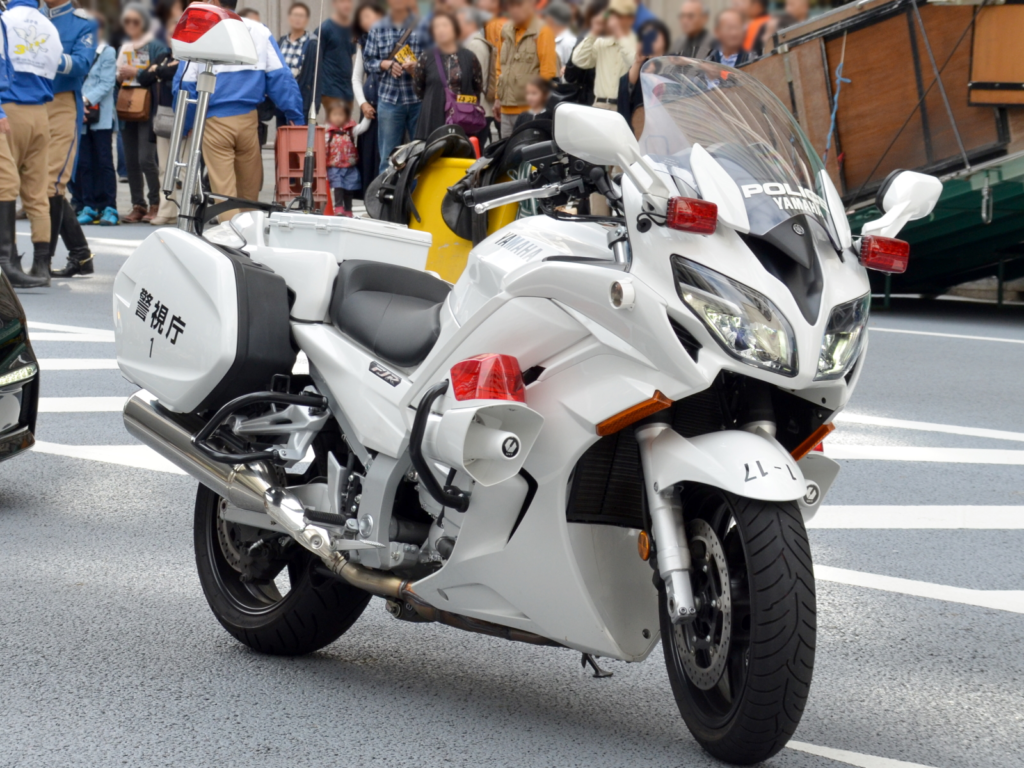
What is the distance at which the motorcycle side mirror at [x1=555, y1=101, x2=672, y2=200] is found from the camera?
9.87 ft

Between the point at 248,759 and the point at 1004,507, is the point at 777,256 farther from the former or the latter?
the point at 1004,507

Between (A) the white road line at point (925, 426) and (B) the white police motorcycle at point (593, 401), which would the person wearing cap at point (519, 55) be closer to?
(B) the white police motorcycle at point (593, 401)

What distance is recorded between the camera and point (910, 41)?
10.7 metres

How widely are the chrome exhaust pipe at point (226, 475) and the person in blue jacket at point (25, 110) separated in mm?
7071

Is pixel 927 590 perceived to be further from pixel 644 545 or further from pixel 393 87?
pixel 393 87

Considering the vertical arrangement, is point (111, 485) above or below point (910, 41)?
below

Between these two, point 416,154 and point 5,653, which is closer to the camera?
point 5,653

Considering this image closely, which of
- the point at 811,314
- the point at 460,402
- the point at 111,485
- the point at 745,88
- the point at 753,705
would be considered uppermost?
the point at 745,88

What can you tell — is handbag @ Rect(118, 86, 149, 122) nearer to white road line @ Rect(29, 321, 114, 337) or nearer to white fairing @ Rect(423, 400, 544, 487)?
white road line @ Rect(29, 321, 114, 337)

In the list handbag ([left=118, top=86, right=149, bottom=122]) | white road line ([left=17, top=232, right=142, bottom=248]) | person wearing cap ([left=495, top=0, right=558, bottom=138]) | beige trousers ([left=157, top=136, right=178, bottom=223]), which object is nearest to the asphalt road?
person wearing cap ([left=495, top=0, right=558, bottom=138])

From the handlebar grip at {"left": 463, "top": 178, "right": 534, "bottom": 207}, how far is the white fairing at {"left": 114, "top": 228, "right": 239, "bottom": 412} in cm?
78

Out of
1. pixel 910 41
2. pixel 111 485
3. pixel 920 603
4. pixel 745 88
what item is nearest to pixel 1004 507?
pixel 920 603

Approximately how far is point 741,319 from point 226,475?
1.60m

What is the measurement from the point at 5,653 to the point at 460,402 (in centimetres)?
171
